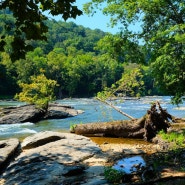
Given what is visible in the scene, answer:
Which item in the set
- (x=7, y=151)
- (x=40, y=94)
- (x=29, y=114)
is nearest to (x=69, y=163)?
(x=7, y=151)

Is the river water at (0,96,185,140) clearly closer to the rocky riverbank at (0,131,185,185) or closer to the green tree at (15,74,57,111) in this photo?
the green tree at (15,74,57,111)

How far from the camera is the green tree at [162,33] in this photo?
45.4ft

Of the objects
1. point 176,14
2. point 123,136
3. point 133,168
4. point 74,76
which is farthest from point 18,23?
point 74,76

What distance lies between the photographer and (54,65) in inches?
4323

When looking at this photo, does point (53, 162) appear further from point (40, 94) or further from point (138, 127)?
point (40, 94)

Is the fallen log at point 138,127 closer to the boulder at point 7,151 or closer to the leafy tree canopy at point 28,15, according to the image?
the boulder at point 7,151

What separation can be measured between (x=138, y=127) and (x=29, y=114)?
17.8 metres

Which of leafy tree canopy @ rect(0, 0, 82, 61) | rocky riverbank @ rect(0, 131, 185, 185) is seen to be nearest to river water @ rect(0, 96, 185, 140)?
rocky riverbank @ rect(0, 131, 185, 185)

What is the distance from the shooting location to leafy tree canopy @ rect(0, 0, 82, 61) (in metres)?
6.67

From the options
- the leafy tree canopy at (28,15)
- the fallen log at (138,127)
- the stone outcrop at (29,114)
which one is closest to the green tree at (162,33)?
the fallen log at (138,127)

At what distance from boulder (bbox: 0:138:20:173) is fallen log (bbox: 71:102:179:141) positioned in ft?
19.3

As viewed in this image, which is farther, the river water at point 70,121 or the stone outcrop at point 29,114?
the stone outcrop at point 29,114

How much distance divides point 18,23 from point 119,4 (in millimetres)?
10938

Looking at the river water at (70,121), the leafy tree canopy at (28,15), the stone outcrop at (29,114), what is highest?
the leafy tree canopy at (28,15)
